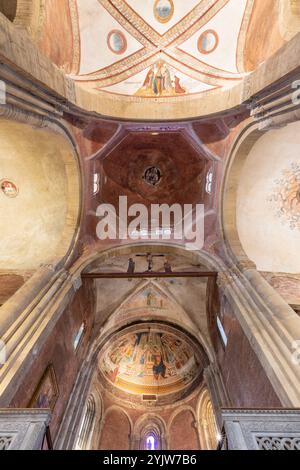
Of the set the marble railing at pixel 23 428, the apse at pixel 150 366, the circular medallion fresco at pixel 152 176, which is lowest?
the marble railing at pixel 23 428

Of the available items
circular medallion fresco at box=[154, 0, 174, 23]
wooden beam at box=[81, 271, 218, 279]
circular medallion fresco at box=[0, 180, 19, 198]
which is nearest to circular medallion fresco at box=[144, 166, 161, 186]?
wooden beam at box=[81, 271, 218, 279]

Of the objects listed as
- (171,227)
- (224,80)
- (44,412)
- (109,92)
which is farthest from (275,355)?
(109,92)

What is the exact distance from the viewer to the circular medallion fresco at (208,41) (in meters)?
8.58

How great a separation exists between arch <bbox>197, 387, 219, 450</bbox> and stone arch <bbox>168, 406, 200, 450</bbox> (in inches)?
13.3

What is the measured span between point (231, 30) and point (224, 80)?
139cm

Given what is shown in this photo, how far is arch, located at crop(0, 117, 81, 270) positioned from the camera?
8281mm

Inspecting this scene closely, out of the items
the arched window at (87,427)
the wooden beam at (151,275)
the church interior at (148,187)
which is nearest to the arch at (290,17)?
the church interior at (148,187)

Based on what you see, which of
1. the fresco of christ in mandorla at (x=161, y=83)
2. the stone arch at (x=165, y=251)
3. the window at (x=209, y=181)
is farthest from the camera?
the window at (x=209, y=181)

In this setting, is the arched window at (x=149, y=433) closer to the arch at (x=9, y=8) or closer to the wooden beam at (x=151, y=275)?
the wooden beam at (x=151, y=275)

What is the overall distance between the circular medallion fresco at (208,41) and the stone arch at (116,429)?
16.7 meters

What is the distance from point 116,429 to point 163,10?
1829 cm

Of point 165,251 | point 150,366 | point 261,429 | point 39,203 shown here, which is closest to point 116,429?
point 150,366

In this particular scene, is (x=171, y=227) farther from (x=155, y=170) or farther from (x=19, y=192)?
(x=19, y=192)

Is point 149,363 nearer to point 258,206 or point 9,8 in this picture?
point 258,206
